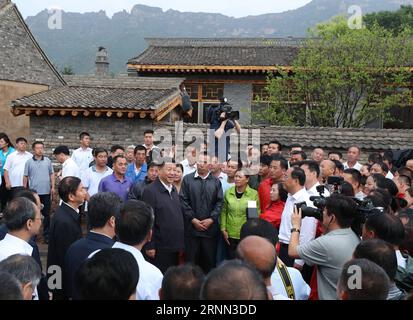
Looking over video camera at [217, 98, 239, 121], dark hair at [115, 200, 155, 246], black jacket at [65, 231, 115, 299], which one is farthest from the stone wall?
dark hair at [115, 200, 155, 246]

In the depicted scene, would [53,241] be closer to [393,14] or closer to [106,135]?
[106,135]

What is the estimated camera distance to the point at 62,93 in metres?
11.9

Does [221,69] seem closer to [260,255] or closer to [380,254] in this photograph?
[380,254]

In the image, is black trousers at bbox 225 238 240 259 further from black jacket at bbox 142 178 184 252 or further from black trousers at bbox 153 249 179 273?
black trousers at bbox 153 249 179 273

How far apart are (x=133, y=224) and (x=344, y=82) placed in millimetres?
11499

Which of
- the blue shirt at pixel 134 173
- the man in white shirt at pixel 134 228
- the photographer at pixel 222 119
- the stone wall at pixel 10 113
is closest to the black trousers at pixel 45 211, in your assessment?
the blue shirt at pixel 134 173

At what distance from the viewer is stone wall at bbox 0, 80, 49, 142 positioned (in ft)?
48.8

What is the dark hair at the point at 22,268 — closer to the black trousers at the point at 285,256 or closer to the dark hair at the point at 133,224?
the dark hair at the point at 133,224

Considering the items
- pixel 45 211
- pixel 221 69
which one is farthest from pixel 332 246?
pixel 221 69

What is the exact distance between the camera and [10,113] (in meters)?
15.0

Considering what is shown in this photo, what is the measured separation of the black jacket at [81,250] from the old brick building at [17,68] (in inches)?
513

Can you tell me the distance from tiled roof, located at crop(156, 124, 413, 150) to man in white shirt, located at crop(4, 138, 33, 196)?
3.90 meters

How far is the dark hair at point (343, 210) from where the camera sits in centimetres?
326

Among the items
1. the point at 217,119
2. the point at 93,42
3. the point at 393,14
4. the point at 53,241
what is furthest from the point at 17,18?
the point at 93,42
